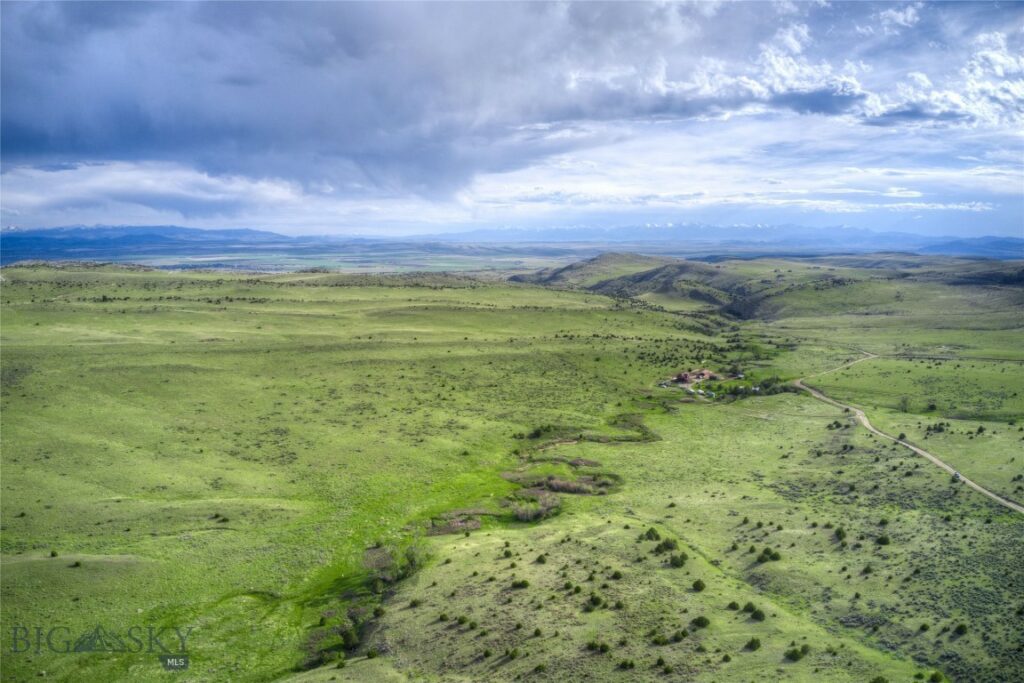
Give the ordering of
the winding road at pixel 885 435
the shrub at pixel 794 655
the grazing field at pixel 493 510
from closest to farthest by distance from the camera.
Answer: the shrub at pixel 794 655, the grazing field at pixel 493 510, the winding road at pixel 885 435

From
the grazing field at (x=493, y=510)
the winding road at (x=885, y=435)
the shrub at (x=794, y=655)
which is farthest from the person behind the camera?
the winding road at (x=885, y=435)

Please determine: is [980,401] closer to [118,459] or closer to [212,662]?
[212,662]

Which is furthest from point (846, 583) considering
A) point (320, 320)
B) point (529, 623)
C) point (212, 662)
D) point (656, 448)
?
point (320, 320)

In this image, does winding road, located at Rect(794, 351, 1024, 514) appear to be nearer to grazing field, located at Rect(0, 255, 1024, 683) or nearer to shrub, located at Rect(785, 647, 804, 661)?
grazing field, located at Rect(0, 255, 1024, 683)

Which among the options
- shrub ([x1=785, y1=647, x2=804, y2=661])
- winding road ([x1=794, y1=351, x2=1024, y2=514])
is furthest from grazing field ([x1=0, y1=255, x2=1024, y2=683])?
winding road ([x1=794, y1=351, x2=1024, y2=514])

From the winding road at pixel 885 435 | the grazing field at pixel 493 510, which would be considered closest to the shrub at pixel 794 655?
the grazing field at pixel 493 510

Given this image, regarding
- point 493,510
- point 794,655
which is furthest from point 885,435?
point 794,655

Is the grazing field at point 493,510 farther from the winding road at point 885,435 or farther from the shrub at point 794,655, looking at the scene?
the winding road at point 885,435

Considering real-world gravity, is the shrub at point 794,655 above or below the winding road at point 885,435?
below
